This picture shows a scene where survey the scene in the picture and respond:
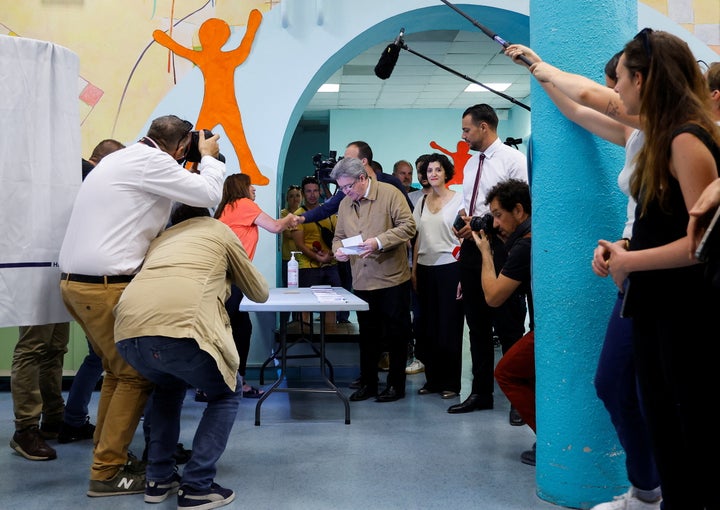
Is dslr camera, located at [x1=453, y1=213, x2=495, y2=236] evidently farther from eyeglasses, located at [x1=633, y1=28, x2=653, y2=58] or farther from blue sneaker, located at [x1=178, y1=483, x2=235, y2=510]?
blue sneaker, located at [x1=178, y1=483, x2=235, y2=510]

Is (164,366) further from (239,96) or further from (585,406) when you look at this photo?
(239,96)

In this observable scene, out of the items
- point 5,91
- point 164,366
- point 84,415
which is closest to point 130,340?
point 164,366

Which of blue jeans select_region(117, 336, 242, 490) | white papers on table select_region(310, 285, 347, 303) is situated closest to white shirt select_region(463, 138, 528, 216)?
white papers on table select_region(310, 285, 347, 303)

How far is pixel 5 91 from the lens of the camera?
8.06 feet

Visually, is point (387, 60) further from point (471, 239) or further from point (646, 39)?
point (646, 39)

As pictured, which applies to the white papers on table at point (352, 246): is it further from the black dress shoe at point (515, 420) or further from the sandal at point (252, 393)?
the black dress shoe at point (515, 420)

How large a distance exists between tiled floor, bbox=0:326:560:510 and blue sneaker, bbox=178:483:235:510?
54 mm

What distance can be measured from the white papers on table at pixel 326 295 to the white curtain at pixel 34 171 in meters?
1.25

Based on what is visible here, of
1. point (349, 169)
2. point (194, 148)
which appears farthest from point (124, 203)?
point (349, 169)

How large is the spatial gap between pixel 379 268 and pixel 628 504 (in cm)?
216

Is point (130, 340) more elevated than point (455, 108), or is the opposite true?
point (455, 108)

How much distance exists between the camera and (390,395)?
13.2 ft

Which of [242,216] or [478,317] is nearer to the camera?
[478,317]

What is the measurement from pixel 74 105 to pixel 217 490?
5.13ft
